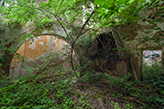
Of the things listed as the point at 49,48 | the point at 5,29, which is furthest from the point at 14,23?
the point at 49,48

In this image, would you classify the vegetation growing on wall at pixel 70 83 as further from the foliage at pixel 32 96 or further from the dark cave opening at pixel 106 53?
the dark cave opening at pixel 106 53

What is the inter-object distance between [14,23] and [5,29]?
1.18 ft

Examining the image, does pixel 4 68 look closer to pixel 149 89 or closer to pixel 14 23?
pixel 14 23

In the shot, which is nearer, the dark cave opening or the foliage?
the foliage

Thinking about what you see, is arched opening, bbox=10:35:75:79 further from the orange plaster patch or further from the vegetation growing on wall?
the vegetation growing on wall

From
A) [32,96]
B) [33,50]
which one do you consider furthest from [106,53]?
[33,50]

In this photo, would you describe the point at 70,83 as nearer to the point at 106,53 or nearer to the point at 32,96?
the point at 32,96

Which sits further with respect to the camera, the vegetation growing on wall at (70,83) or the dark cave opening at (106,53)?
the dark cave opening at (106,53)

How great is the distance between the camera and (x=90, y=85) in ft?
11.6

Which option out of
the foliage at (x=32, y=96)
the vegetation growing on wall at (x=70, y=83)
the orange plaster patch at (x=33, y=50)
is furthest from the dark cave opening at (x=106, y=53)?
the orange plaster patch at (x=33, y=50)

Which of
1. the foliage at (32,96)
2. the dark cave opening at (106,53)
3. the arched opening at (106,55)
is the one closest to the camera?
the foliage at (32,96)

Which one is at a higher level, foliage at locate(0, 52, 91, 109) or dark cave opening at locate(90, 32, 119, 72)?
dark cave opening at locate(90, 32, 119, 72)

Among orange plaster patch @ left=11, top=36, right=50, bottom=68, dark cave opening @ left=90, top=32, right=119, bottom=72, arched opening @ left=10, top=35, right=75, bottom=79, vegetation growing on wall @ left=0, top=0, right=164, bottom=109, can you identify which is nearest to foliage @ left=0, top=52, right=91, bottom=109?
vegetation growing on wall @ left=0, top=0, right=164, bottom=109

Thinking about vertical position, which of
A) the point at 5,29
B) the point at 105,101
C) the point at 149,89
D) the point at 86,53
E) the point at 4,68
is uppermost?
the point at 5,29
